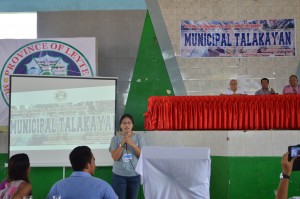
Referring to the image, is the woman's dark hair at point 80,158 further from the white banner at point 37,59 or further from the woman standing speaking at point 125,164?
the white banner at point 37,59

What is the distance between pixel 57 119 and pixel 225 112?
7.75 feet

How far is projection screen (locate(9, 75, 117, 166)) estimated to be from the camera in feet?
23.1

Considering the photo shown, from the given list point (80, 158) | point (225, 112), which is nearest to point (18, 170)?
point (80, 158)

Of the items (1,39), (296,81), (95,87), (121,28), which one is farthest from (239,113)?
(1,39)

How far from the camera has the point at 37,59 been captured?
316 inches

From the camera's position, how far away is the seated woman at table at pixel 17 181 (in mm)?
2988

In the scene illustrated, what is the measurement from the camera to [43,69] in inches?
316

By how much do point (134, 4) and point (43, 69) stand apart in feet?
6.14

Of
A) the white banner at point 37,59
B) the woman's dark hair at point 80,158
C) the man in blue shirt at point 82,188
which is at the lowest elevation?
the man in blue shirt at point 82,188

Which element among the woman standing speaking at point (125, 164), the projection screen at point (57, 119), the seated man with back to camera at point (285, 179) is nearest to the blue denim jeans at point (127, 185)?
the woman standing speaking at point (125, 164)

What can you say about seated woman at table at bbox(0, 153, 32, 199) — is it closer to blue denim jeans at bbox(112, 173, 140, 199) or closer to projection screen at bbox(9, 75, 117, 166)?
blue denim jeans at bbox(112, 173, 140, 199)

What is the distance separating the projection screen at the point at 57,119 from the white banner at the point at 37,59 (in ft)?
2.76

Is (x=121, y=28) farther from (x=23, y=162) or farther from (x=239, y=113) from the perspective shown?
(x=23, y=162)

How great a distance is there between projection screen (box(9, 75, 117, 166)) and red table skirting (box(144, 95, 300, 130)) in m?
0.74
